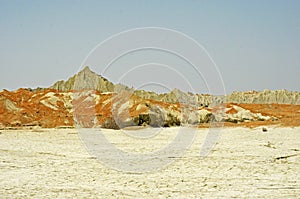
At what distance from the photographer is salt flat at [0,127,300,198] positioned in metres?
10.6

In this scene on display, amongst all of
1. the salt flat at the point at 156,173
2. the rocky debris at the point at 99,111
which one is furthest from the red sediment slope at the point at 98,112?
the salt flat at the point at 156,173

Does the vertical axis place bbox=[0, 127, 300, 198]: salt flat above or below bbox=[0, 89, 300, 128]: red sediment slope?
below

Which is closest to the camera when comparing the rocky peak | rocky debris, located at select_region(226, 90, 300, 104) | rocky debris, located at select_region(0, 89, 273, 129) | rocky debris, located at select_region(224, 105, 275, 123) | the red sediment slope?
the red sediment slope

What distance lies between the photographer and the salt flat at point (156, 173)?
10.6 meters

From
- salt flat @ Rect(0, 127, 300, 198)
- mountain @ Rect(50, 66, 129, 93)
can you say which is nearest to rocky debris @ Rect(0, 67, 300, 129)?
mountain @ Rect(50, 66, 129, 93)

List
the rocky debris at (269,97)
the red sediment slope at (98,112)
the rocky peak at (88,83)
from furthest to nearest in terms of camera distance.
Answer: the rocky debris at (269,97), the rocky peak at (88,83), the red sediment slope at (98,112)

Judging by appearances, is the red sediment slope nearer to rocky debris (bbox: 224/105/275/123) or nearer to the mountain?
rocky debris (bbox: 224/105/275/123)

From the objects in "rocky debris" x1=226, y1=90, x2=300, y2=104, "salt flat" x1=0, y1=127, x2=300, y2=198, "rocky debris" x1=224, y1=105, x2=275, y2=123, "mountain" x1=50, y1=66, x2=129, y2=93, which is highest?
"rocky debris" x1=226, y1=90, x2=300, y2=104

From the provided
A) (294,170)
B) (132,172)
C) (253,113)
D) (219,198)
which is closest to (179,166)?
(132,172)

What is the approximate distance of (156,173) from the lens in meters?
13.4

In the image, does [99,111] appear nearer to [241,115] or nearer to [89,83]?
[89,83]

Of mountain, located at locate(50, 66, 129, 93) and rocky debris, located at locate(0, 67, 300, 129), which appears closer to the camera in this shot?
rocky debris, located at locate(0, 67, 300, 129)

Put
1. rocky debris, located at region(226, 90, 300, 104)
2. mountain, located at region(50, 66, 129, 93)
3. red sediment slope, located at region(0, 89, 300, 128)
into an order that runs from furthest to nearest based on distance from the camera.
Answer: rocky debris, located at region(226, 90, 300, 104) < mountain, located at region(50, 66, 129, 93) < red sediment slope, located at region(0, 89, 300, 128)

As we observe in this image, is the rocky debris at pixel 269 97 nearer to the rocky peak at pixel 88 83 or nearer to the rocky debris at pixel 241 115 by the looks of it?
the rocky peak at pixel 88 83
